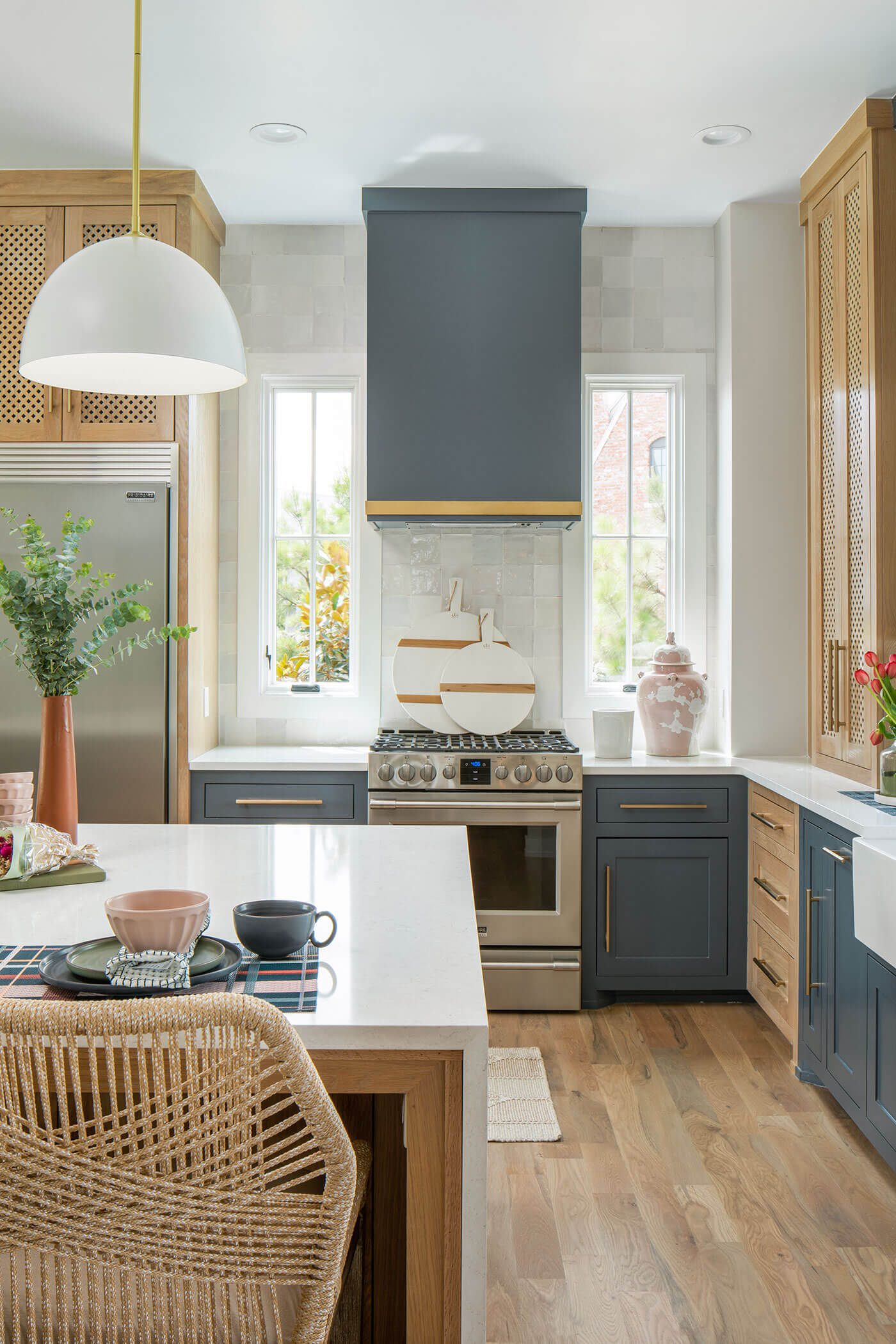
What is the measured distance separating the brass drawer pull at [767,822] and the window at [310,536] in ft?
5.59

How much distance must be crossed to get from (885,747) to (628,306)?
82.4 inches

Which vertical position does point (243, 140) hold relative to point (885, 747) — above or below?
above

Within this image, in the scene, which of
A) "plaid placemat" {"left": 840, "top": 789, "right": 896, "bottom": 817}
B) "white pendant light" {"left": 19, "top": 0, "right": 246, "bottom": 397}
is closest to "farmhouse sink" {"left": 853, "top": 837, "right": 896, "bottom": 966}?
"plaid placemat" {"left": 840, "top": 789, "right": 896, "bottom": 817}

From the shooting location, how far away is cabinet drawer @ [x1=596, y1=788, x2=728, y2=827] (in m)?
3.58

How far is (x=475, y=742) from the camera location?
3.77 m

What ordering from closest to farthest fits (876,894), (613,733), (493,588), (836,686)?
(876,894)
(836,686)
(613,733)
(493,588)

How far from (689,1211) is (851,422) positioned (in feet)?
8.04

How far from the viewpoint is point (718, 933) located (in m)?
3.59

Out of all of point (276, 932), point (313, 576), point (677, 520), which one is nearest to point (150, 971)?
point (276, 932)

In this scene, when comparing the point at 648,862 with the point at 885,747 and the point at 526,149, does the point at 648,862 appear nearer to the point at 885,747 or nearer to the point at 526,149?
the point at 885,747

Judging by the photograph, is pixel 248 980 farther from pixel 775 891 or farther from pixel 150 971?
pixel 775 891

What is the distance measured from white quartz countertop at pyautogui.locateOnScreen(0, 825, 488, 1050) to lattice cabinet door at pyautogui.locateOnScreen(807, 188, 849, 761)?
172 cm

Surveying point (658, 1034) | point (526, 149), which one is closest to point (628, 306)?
point (526, 149)

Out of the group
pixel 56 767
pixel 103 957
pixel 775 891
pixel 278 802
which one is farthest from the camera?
pixel 278 802
